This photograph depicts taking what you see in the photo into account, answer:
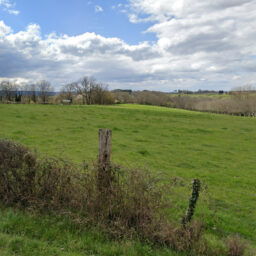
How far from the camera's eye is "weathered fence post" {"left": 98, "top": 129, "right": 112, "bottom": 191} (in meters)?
5.31

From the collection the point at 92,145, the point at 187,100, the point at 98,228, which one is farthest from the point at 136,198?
the point at 187,100

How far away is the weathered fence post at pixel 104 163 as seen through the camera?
5.31 metres

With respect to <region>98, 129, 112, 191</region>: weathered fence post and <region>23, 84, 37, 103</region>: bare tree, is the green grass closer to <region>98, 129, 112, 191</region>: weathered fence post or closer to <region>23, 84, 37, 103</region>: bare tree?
<region>98, 129, 112, 191</region>: weathered fence post

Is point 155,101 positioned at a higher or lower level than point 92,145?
higher

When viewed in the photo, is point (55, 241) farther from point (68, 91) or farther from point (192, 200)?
point (68, 91)

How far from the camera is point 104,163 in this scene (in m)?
5.37

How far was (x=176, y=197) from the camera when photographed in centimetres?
747

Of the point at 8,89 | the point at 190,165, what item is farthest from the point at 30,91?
the point at 190,165

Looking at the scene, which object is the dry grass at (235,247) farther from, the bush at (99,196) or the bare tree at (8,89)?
the bare tree at (8,89)

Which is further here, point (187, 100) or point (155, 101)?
point (187, 100)

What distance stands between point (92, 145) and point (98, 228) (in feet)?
33.8

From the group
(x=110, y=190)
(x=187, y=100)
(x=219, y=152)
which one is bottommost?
(x=219, y=152)

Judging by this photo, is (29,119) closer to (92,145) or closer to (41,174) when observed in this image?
(92,145)

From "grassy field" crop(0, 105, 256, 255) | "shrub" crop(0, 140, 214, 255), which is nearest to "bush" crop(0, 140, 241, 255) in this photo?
"shrub" crop(0, 140, 214, 255)
